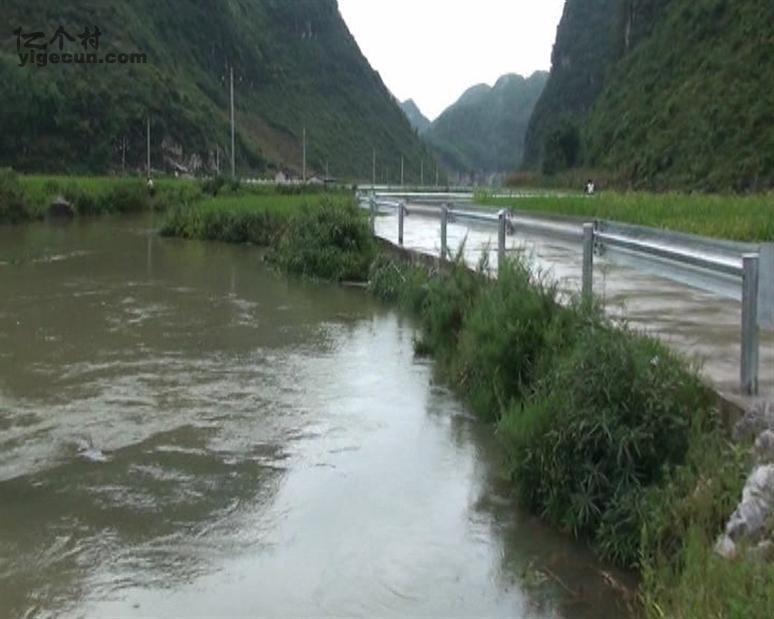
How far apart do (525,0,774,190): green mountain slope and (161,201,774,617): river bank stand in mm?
39655

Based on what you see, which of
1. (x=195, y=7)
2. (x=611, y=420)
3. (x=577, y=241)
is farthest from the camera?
(x=195, y=7)

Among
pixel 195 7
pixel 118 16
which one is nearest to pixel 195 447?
pixel 118 16

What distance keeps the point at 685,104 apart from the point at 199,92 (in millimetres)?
60291

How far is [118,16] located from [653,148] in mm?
59374

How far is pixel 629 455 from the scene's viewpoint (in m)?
5.09

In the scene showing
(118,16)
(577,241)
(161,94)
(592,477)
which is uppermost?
(118,16)

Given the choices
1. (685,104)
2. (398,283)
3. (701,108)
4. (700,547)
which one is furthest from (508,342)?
(685,104)

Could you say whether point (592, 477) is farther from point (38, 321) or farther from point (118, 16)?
point (118, 16)

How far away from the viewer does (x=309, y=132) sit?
13088 centimetres

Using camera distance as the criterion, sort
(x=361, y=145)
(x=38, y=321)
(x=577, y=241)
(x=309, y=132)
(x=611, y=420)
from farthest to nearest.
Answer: (x=361, y=145) → (x=309, y=132) → (x=38, y=321) → (x=577, y=241) → (x=611, y=420)

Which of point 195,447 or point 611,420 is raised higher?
point 611,420

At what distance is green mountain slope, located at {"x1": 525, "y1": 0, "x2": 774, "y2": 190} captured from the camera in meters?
50.1

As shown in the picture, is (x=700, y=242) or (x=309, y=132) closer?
(x=700, y=242)

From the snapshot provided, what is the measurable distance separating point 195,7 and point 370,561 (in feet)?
413
